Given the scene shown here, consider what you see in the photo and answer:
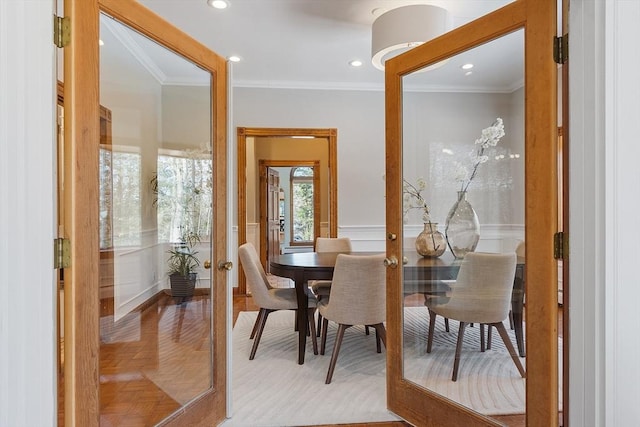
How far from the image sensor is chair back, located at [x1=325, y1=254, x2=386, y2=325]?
7.66ft

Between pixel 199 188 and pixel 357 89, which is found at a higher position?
pixel 357 89

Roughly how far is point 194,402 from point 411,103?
6.67 ft

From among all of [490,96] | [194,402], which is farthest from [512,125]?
[194,402]

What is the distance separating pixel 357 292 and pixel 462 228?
2.57 ft

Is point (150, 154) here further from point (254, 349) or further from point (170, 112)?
point (254, 349)

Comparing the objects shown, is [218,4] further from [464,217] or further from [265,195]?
[265,195]

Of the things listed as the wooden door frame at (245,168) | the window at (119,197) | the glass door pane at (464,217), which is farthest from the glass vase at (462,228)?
the wooden door frame at (245,168)

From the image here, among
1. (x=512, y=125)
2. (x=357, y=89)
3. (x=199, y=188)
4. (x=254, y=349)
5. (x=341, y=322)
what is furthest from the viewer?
(x=357, y=89)

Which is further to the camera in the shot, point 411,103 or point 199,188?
point 411,103

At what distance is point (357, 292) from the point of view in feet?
7.85

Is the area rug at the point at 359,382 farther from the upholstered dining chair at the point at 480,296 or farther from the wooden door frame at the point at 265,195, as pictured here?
the wooden door frame at the point at 265,195

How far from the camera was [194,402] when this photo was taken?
1.83m

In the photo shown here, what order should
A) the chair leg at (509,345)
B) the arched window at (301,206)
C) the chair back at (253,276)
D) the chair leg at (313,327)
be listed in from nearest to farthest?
the chair leg at (509,345) < the chair back at (253,276) < the chair leg at (313,327) < the arched window at (301,206)

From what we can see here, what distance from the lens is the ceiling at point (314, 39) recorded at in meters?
1.82
